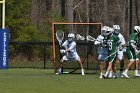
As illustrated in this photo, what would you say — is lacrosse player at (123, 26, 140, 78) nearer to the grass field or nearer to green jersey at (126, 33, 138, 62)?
green jersey at (126, 33, 138, 62)

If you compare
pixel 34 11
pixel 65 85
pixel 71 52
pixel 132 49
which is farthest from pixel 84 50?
pixel 34 11

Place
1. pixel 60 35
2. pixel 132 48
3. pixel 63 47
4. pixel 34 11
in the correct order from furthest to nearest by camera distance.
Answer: pixel 34 11 < pixel 60 35 < pixel 63 47 < pixel 132 48

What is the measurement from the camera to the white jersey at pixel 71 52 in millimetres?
24531

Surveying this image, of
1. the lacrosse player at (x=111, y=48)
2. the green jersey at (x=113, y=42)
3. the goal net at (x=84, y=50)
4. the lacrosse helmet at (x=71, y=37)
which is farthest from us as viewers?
the goal net at (x=84, y=50)

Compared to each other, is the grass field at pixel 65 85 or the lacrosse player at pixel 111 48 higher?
the lacrosse player at pixel 111 48

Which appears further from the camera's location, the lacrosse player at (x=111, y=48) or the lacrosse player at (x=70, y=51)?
the lacrosse player at (x=70, y=51)

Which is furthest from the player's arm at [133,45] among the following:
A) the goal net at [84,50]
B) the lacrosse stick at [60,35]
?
the lacrosse stick at [60,35]

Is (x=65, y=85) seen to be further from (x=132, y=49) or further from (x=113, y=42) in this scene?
(x=132, y=49)

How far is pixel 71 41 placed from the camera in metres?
24.6

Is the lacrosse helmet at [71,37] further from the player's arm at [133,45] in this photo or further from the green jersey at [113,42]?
the player's arm at [133,45]

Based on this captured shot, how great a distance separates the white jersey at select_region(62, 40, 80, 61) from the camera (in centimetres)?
2453

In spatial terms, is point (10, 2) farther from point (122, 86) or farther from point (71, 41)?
point (122, 86)

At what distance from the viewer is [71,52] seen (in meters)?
24.6

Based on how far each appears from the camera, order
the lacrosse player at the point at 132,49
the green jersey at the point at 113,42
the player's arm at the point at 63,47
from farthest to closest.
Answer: the player's arm at the point at 63,47 < the lacrosse player at the point at 132,49 < the green jersey at the point at 113,42
